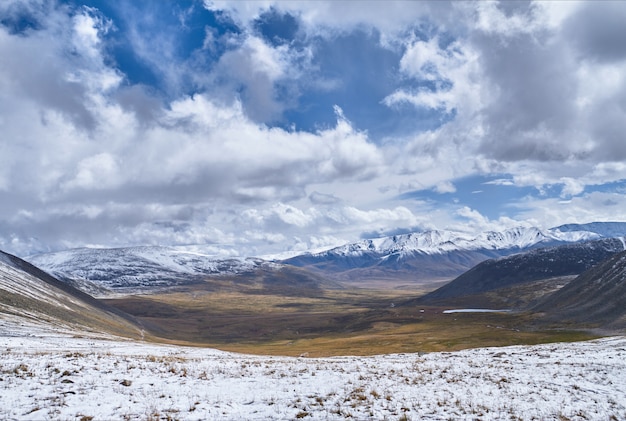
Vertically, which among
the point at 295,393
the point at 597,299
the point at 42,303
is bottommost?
the point at 42,303

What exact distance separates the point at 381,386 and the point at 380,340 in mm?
95769

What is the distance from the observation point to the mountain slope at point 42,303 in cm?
8738

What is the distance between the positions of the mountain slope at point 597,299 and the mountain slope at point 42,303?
132 metres

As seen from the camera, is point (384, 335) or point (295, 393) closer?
point (295, 393)

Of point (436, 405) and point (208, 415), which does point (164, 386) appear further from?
point (436, 405)

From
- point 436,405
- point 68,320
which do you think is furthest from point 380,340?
point 436,405

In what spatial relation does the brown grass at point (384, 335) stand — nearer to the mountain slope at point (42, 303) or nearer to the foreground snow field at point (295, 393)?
the mountain slope at point (42, 303)

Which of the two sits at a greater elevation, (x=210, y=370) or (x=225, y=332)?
(x=210, y=370)

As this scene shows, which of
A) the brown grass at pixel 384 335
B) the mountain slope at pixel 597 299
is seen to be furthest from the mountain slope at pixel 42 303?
the mountain slope at pixel 597 299

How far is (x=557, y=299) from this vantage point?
495 feet

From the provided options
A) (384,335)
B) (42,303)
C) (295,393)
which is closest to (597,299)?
(384,335)

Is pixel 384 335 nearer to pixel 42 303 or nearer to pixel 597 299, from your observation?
pixel 597 299

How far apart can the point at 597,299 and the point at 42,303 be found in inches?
6429

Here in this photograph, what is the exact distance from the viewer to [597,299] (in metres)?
126
